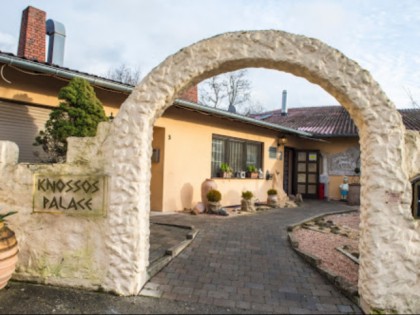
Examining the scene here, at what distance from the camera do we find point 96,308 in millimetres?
2918

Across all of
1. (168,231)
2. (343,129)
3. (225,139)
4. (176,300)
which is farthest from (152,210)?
(343,129)

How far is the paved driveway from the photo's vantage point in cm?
312

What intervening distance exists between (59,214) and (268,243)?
3.52m

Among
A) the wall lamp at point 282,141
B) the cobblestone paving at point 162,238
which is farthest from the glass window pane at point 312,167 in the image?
the cobblestone paving at point 162,238

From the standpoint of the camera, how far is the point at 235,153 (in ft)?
32.4

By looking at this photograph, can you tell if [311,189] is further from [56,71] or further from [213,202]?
[56,71]

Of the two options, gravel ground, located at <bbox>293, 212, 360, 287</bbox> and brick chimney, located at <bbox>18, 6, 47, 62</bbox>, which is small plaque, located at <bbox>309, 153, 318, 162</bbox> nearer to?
gravel ground, located at <bbox>293, 212, 360, 287</bbox>

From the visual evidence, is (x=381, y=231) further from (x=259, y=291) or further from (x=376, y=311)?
(x=259, y=291)

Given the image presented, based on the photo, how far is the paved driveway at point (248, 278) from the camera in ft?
10.2

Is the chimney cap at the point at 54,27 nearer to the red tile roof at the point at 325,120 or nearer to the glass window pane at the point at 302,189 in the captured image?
the red tile roof at the point at 325,120

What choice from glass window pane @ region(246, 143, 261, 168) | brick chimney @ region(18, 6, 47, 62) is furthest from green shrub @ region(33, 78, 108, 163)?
glass window pane @ region(246, 143, 261, 168)

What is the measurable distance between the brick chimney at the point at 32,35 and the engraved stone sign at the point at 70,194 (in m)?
5.47

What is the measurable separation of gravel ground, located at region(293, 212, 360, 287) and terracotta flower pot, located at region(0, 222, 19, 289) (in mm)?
3957

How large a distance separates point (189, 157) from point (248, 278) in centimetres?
492
